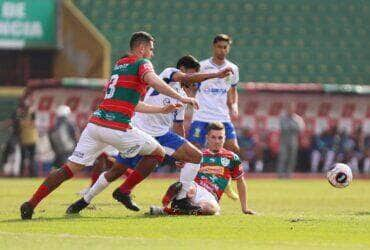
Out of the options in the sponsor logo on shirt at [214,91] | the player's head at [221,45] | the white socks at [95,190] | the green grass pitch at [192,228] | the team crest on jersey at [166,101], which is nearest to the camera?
the green grass pitch at [192,228]

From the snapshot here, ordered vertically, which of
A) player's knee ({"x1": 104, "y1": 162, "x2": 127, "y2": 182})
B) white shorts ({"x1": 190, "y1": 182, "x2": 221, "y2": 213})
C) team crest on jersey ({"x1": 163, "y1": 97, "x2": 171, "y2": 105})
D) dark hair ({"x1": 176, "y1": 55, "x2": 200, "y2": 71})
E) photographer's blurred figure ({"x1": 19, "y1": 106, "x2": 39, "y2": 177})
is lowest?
photographer's blurred figure ({"x1": 19, "y1": 106, "x2": 39, "y2": 177})

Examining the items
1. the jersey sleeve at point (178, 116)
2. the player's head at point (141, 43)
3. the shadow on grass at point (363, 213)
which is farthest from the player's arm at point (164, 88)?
the shadow on grass at point (363, 213)

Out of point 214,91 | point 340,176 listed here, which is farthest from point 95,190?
point 214,91

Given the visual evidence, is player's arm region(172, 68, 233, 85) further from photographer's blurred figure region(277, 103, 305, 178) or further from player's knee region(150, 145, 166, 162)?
photographer's blurred figure region(277, 103, 305, 178)

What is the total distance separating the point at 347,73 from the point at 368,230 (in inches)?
838

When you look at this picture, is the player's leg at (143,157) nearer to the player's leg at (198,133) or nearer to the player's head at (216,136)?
the player's head at (216,136)

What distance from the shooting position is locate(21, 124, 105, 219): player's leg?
40.6ft

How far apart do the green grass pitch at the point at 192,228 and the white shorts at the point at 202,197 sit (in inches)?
11.7

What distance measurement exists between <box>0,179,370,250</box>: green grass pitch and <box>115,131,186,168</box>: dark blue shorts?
0.58 meters

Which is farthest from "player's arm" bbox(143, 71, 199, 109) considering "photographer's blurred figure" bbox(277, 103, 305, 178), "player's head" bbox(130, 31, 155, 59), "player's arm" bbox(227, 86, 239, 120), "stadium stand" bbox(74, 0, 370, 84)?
"stadium stand" bbox(74, 0, 370, 84)

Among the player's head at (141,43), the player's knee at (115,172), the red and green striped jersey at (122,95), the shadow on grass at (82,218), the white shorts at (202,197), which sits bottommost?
the shadow on grass at (82,218)

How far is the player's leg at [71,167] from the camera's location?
1238 centimetres

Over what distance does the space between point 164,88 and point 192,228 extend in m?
1.51

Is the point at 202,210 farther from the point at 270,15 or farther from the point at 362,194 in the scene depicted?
the point at 270,15
